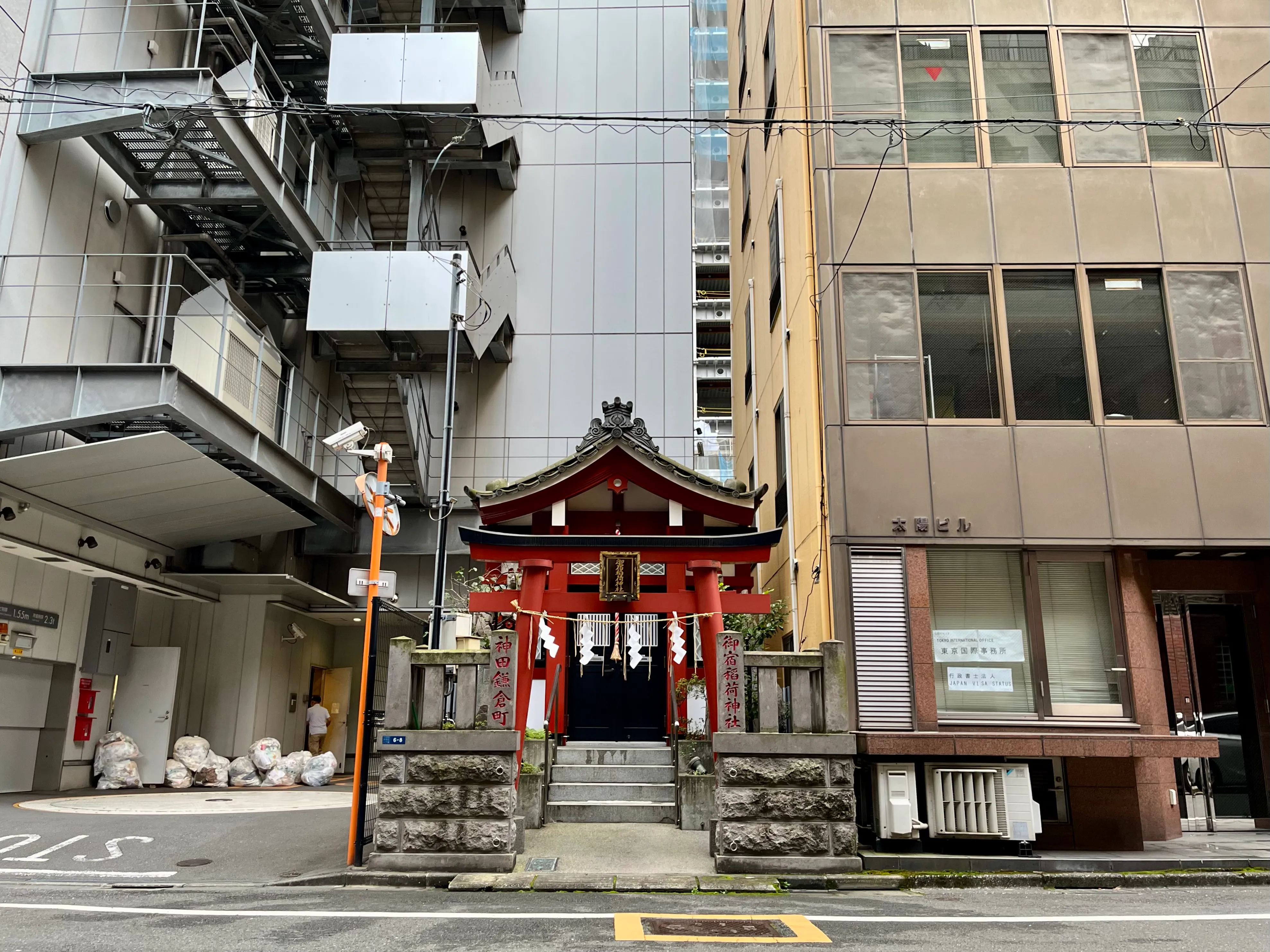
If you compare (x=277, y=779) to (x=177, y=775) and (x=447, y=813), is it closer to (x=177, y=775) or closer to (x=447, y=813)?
(x=177, y=775)

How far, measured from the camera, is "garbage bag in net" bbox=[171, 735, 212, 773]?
18984mm

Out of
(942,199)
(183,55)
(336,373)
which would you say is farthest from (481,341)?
(942,199)

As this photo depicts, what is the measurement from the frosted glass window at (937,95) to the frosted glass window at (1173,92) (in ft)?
7.91

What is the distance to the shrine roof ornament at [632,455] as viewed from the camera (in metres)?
13.1

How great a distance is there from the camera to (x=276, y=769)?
1939 centimetres

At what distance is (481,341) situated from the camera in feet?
70.6

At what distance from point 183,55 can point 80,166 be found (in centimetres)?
499

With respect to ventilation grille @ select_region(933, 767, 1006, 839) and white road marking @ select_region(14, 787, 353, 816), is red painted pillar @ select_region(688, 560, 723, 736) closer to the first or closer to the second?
ventilation grille @ select_region(933, 767, 1006, 839)

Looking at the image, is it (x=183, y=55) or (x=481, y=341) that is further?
(x=481, y=341)

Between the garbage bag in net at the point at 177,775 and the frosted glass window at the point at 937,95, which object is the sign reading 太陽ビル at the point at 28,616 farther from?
the frosted glass window at the point at 937,95

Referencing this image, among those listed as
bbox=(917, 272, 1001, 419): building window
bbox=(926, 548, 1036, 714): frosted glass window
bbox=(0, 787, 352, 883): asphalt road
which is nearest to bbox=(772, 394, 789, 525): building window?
bbox=(917, 272, 1001, 419): building window

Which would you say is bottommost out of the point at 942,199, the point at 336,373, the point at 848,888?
the point at 848,888

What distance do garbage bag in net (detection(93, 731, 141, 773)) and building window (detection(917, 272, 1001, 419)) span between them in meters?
16.7

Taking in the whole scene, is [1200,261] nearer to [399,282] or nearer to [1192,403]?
[1192,403]
